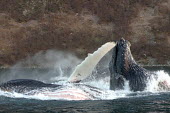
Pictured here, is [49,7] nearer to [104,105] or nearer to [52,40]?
[52,40]

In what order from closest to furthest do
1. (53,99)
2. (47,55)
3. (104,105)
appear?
(104,105) < (53,99) < (47,55)

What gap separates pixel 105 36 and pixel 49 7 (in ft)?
63.6

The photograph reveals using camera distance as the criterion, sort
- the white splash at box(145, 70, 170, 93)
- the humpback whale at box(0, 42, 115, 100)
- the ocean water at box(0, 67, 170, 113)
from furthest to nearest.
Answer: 1. the white splash at box(145, 70, 170, 93)
2. the humpback whale at box(0, 42, 115, 100)
3. the ocean water at box(0, 67, 170, 113)

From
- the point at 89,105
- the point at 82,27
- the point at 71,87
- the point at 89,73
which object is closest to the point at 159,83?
the point at 89,73

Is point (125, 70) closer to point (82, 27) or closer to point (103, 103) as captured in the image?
point (103, 103)

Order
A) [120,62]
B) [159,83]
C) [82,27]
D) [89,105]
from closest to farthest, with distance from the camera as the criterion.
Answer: [89,105] < [120,62] < [159,83] < [82,27]

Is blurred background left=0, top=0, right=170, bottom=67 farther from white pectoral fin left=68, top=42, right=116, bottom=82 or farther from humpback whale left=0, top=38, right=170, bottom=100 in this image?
white pectoral fin left=68, top=42, right=116, bottom=82

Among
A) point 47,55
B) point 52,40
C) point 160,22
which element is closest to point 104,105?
point 47,55

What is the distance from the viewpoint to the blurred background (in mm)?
88688

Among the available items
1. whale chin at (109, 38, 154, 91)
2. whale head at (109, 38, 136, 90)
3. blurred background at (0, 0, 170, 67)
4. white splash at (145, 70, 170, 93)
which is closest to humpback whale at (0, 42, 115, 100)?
whale head at (109, 38, 136, 90)

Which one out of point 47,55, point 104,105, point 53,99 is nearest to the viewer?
point 104,105

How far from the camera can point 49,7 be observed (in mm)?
105062

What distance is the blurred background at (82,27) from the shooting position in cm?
8869

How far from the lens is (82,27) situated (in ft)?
317
